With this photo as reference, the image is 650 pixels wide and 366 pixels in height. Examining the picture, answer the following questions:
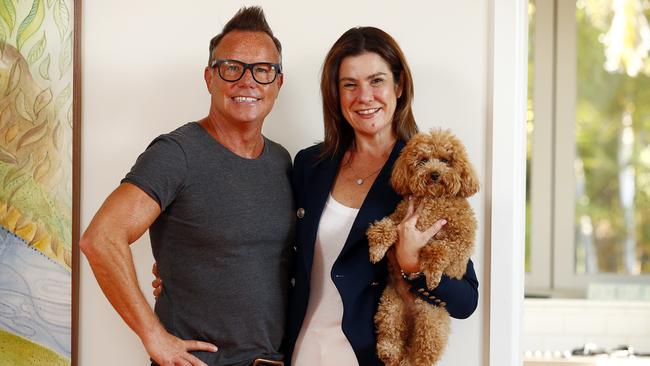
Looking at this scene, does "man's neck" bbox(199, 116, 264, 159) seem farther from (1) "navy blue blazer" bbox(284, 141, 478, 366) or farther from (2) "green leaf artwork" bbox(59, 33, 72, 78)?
(2) "green leaf artwork" bbox(59, 33, 72, 78)

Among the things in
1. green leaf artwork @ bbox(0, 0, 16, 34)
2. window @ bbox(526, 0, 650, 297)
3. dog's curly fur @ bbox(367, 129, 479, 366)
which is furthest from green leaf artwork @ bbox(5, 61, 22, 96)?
window @ bbox(526, 0, 650, 297)

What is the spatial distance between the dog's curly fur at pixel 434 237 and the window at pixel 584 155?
2205 millimetres

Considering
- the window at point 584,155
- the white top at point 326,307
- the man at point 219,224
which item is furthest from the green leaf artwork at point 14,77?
the window at point 584,155

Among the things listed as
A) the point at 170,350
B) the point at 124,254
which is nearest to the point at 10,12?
the point at 124,254

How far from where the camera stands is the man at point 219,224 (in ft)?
5.49

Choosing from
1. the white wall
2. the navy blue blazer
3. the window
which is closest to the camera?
the navy blue blazer

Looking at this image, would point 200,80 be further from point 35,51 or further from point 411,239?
point 411,239

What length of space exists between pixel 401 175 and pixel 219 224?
47 cm

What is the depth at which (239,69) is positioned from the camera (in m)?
1.83

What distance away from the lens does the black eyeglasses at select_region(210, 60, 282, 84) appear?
1.82 meters

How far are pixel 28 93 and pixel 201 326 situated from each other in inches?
38.7

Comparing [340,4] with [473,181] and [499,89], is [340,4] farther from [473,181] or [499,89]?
[473,181]

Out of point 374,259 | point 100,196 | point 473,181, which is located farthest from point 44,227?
point 473,181

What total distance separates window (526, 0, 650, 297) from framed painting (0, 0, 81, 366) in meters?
2.47
